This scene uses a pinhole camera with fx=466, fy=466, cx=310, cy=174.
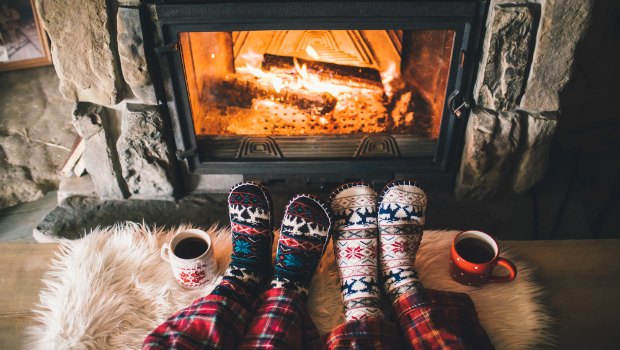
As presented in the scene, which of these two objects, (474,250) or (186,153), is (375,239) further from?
(186,153)

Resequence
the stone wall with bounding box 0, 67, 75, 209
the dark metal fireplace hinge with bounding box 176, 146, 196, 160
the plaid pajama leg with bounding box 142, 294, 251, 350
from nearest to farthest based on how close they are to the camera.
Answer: the plaid pajama leg with bounding box 142, 294, 251, 350
the dark metal fireplace hinge with bounding box 176, 146, 196, 160
the stone wall with bounding box 0, 67, 75, 209

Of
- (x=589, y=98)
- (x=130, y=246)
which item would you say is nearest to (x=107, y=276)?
(x=130, y=246)

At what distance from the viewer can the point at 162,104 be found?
1243 mm

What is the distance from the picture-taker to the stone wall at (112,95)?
1.09 meters

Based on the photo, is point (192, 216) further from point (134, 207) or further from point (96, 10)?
point (96, 10)

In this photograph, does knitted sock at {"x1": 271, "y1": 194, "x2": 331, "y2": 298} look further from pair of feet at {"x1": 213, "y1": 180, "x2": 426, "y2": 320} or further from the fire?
the fire

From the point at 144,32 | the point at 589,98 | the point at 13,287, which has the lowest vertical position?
the point at 13,287

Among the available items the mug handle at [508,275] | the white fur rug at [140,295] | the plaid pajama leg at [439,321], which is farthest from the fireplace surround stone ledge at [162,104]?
the plaid pajama leg at [439,321]

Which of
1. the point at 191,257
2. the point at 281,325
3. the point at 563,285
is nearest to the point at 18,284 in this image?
the point at 191,257

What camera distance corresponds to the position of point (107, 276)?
1.07 metres

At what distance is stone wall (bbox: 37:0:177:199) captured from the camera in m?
1.09

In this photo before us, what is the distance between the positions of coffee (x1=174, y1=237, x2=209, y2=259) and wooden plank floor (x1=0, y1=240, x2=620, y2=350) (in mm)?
353

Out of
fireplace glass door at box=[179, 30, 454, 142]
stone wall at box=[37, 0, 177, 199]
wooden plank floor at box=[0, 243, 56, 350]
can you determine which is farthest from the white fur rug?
fireplace glass door at box=[179, 30, 454, 142]

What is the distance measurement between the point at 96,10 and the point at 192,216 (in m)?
0.61
